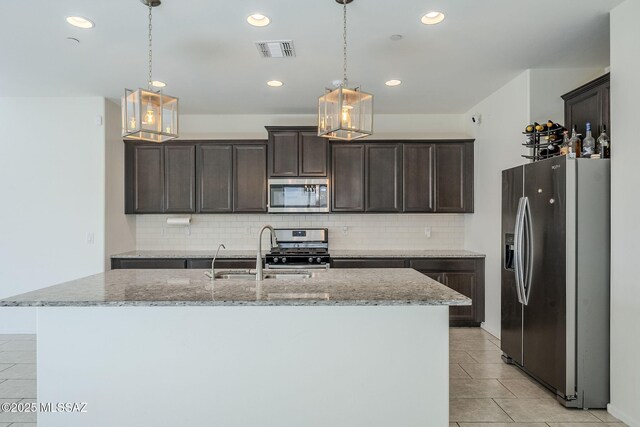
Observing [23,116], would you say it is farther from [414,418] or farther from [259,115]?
[414,418]

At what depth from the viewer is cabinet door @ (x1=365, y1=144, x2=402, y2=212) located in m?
5.15

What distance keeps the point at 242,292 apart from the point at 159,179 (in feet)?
11.4

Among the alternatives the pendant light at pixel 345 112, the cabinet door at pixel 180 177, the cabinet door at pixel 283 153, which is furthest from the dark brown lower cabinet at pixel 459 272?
the cabinet door at pixel 180 177

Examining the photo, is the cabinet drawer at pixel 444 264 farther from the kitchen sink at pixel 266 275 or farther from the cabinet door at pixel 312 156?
the kitchen sink at pixel 266 275

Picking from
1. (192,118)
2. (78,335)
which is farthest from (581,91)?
(192,118)

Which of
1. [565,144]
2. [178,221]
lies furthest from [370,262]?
[178,221]

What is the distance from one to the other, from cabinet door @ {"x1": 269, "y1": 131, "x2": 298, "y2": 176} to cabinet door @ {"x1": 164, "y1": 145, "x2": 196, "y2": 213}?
1034 mm

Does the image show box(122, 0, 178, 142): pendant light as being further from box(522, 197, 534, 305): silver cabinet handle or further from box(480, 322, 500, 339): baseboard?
box(480, 322, 500, 339): baseboard

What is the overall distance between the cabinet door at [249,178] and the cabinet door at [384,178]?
1.34 m

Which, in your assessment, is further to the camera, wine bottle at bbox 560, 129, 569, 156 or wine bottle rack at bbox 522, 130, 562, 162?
wine bottle rack at bbox 522, 130, 562, 162

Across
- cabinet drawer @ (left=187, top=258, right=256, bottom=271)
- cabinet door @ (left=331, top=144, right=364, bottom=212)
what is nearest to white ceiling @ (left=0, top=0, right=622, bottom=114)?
cabinet door @ (left=331, top=144, right=364, bottom=212)

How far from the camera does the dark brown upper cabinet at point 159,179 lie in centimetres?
517

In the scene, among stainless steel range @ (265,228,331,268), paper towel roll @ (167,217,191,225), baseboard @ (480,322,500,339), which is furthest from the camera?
paper towel roll @ (167,217,191,225)

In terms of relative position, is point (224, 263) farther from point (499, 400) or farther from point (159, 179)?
point (499, 400)
